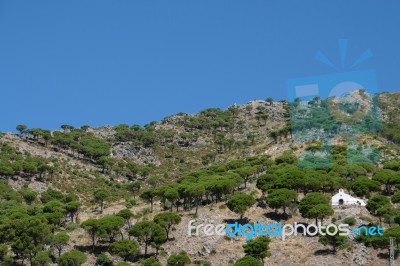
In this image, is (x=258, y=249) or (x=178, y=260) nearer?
(x=258, y=249)

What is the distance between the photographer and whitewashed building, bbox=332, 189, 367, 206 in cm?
7519

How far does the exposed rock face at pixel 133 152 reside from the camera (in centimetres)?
14125

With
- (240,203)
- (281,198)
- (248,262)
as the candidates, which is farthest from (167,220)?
(248,262)

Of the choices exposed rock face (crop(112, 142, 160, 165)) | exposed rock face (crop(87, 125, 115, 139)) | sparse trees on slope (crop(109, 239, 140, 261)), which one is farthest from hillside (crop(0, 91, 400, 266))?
exposed rock face (crop(87, 125, 115, 139))

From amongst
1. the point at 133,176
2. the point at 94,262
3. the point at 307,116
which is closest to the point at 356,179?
the point at 94,262

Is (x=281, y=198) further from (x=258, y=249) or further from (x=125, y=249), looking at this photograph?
(x=125, y=249)

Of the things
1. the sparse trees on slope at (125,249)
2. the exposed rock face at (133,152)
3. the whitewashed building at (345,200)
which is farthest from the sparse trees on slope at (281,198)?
the exposed rock face at (133,152)

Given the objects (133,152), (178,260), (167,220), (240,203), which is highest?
(133,152)

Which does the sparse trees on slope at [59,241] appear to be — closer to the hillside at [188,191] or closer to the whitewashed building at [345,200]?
the hillside at [188,191]

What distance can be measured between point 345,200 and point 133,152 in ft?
254

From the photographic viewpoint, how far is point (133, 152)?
14412cm

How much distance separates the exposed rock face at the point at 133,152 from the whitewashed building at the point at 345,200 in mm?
69221

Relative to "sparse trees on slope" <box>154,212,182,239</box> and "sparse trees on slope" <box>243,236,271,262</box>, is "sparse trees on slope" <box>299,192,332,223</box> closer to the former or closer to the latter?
"sparse trees on slope" <box>243,236,271,262</box>

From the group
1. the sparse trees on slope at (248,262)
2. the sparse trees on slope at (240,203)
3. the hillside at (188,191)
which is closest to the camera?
the sparse trees on slope at (248,262)
